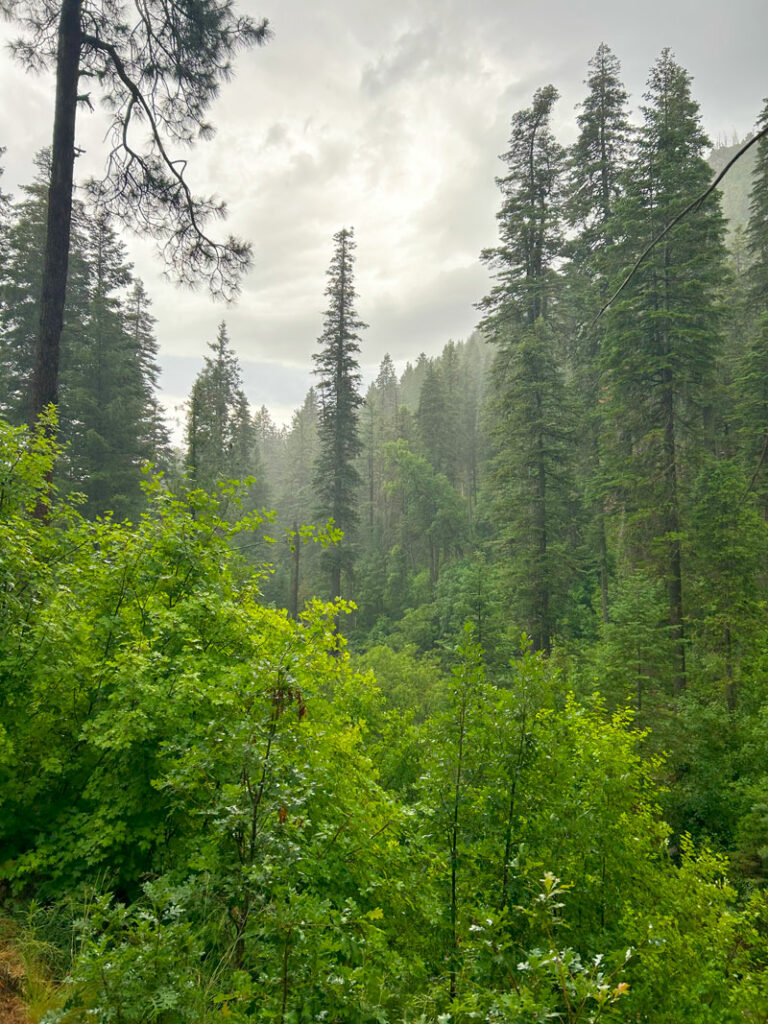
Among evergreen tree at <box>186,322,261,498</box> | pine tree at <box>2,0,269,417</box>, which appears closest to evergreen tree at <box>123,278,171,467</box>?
evergreen tree at <box>186,322,261,498</box>

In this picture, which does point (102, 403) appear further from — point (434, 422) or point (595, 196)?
point (434, 422)

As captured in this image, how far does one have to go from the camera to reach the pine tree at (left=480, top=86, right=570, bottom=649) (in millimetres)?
15789

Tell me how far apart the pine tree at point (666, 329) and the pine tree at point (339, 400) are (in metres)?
14.8

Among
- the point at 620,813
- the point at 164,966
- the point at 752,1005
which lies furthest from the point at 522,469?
the point at 164,966

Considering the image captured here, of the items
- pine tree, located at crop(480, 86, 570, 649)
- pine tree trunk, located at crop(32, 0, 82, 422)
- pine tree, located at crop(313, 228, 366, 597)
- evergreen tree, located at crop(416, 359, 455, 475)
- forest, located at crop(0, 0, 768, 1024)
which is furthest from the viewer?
evergreen tree, located at crop(416, 359, 455, 475)

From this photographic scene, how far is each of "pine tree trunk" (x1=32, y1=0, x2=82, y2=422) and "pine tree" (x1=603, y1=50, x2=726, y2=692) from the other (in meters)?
12.7

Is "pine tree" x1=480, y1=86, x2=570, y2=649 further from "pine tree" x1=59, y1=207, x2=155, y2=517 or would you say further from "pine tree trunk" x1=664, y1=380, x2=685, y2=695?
"pine tree" x1=59, y1=207, x2=155, y2=517

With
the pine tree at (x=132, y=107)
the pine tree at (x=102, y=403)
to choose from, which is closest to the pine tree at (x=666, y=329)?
the pine tree at (x=132, y=107)

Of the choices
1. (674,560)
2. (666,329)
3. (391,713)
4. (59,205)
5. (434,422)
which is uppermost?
(434,422)

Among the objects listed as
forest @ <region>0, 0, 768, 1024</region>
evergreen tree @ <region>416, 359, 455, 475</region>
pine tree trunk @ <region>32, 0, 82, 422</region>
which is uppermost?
evergreen tree @ <region>416, 359, 455, 475</region>

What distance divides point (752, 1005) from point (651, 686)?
8.87 m

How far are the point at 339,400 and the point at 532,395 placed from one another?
13.1 meters

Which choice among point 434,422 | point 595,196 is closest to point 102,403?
point 595,196

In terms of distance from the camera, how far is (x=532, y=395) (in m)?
16.5
